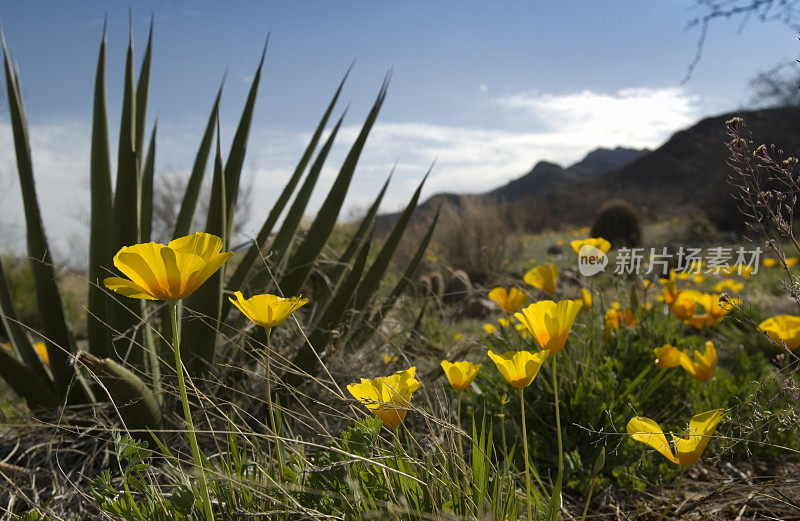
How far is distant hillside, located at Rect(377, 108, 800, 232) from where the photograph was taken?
1473cm

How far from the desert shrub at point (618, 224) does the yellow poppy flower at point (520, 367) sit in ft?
41.2

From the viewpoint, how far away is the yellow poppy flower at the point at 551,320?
3.65 ft

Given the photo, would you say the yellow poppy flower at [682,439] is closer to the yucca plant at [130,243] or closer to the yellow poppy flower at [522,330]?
the yucca plant at [130,243]

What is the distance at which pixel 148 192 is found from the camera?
2.38 meters

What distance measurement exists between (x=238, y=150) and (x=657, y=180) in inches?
1676

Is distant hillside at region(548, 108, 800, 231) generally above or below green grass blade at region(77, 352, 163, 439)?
above

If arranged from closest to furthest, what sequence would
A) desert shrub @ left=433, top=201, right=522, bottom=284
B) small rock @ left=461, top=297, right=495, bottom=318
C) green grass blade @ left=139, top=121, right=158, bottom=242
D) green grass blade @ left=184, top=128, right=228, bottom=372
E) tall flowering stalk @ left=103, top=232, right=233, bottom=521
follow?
tall flowering stalk @ left=103, top=232, right=233, bottom=521 → green grass blade @ left=184, top=128, right=228, bottom=372 → green grass blade @ left=139, top=121, right=158, bottom=242 → small rock @ left=461, top=297, right=495, bottom=318 → desert shrub @ left=433, top=201, right=522, bottom=284

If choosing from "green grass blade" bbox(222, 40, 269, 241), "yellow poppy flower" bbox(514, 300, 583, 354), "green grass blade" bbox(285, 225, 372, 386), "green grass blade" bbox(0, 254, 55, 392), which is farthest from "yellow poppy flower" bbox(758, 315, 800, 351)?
"green grass blade" bbox(0, 254, 55, 392)

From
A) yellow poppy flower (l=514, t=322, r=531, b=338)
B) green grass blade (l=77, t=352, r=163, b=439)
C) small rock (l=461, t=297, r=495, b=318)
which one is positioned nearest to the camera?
green grass blade (l=77, t=352, r=163, b=439)

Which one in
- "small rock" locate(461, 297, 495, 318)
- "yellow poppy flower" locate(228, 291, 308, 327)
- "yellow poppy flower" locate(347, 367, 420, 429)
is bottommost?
"small rock" locate(461, 297, 495, 318)

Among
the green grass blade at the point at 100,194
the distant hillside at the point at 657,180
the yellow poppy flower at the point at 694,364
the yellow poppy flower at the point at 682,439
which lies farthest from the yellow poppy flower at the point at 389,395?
the distant hillside at the point at 657,180

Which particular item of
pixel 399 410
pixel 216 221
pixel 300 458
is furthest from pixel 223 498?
pixel 216 221

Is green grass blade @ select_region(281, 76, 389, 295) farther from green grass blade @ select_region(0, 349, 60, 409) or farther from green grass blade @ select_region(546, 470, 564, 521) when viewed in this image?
green grass blade @ select_region(546, 470, 564, 521)

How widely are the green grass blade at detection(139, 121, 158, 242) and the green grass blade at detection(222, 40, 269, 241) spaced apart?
30 centimetres
